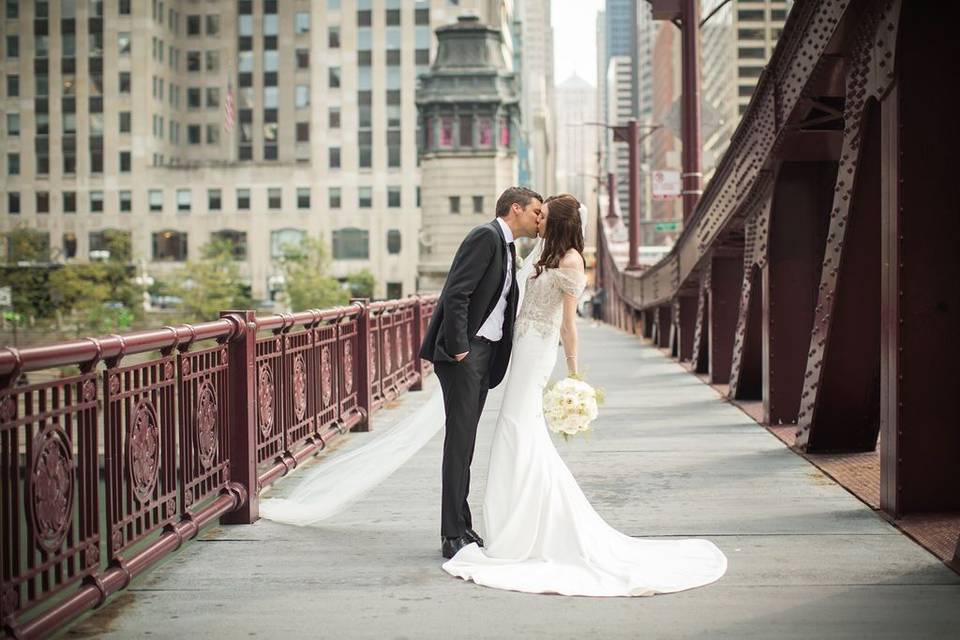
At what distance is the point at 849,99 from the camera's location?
26.2ft

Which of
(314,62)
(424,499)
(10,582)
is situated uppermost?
(314,62)

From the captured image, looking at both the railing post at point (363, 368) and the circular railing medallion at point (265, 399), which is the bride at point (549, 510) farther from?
the railing post at point (363, 368)

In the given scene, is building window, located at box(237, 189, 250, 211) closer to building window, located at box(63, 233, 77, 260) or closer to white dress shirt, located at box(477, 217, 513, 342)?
building window, located at box(63, 233, 77, 260)

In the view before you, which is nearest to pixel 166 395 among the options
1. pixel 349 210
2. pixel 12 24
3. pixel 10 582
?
pixel 10 582

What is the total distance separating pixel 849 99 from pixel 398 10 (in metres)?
102

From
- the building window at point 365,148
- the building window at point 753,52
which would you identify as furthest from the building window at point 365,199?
the building window at point 753,52

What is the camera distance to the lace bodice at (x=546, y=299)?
6.47 metres

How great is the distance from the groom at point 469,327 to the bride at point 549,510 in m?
0.13

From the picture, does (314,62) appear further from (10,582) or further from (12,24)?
(10,582)

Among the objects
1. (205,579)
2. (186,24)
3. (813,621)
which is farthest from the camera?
(186,24)

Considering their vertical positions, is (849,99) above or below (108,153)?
below

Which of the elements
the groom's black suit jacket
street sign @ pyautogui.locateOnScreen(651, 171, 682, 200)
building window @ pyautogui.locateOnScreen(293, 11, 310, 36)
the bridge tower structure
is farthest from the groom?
building window @ pyautogui.locateOnScreen(293, 11, 310, 36)

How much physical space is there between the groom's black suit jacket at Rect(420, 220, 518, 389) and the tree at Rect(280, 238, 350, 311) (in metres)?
81.9

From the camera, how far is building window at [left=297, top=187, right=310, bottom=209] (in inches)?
4154
